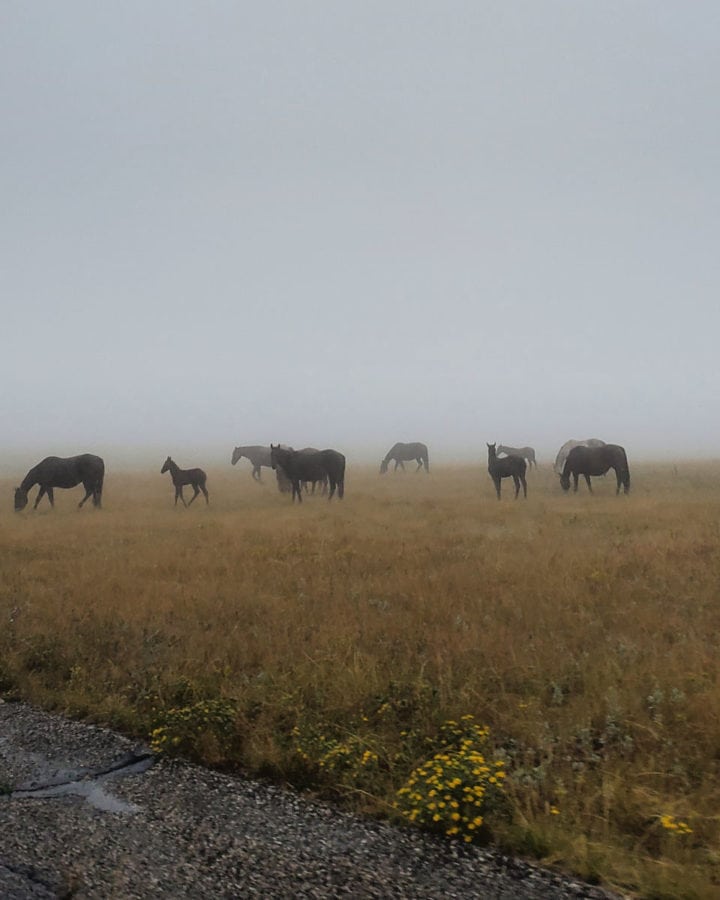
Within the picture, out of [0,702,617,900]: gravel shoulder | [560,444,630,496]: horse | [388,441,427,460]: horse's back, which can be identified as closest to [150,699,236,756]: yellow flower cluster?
[0,702,617,900]: gravel shoulder

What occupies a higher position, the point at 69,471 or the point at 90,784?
the point at 69,471

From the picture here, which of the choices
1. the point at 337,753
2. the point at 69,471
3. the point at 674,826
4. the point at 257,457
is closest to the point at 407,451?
the point at 257,457

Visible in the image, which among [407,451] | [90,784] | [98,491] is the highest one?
[407,451]

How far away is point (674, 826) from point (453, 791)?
4.84 feet

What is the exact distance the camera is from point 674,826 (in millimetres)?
4434

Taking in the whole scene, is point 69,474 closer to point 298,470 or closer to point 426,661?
point 298,470

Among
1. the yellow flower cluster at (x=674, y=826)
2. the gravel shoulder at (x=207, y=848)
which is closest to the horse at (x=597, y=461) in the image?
the yellow flower cluster at (x=674, y=826)

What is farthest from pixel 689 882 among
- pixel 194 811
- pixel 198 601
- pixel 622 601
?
pixel 198 601

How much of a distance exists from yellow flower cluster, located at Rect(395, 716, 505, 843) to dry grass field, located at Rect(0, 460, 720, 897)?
172 millimetres

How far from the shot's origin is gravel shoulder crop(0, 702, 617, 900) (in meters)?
4.14

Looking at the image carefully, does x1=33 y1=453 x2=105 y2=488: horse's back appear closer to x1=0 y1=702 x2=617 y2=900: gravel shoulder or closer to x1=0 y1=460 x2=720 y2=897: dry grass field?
x1=0 y1=460 x2=720 y2=897: dry grass field

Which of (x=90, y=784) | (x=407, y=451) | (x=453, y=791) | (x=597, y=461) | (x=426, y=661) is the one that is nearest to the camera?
(x=453, y=791)

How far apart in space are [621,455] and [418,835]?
27473 millimetres

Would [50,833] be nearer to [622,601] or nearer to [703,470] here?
[622,601]
